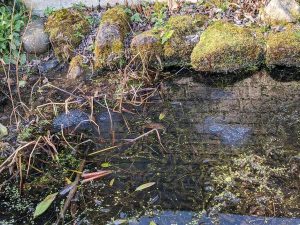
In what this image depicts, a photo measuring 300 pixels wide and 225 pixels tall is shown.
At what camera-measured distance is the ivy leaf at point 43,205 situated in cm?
424

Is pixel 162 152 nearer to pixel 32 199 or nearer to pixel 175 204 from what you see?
pixel 175 204

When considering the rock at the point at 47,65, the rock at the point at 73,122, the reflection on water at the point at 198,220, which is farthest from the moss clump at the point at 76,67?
the reflection on water at the point at 198,220

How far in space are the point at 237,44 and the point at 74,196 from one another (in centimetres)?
361

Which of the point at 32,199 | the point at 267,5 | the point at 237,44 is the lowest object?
the point at 32,199

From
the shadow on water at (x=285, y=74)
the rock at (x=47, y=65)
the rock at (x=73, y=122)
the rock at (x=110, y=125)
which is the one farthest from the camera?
the rock at (x=47, y=65)

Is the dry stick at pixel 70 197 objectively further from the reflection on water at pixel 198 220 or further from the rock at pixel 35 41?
the rock at pixel 35 41

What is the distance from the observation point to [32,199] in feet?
14.8

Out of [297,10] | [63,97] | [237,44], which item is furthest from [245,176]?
[297,10]

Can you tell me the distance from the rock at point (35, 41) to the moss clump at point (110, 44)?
3.53 feet

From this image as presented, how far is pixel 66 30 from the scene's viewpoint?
7.40 meters

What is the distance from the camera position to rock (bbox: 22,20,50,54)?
7.39 meters

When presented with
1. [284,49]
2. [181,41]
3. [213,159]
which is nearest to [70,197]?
[213,159]

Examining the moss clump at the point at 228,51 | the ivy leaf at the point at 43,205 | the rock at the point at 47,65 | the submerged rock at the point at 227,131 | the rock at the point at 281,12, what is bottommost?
the ivy leaf at the point at 43,205

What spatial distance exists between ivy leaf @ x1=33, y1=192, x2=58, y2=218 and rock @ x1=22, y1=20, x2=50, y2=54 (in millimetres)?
3767
